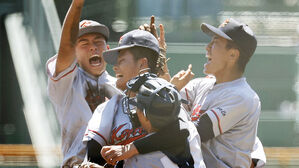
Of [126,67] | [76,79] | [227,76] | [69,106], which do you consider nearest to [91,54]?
[76,79]

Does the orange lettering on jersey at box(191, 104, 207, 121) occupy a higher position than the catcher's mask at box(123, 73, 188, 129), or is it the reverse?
the catcher's mask at box(123, 73, 188, 129)

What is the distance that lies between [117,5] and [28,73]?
121 centimetres

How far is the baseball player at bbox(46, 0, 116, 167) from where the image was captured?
2.53 m

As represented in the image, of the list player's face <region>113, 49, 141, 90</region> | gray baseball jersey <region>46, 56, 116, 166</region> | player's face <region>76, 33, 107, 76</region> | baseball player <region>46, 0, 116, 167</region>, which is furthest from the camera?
player's face <region>76, 33, 107, 76</region>

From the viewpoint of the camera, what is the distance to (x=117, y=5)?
6.33 meters

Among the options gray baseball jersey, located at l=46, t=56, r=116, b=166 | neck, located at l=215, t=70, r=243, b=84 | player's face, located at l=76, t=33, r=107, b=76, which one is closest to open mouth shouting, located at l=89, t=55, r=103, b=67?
player's face, located at l=76, t=33, r=107, b=76

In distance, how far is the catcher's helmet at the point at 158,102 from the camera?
212 cm

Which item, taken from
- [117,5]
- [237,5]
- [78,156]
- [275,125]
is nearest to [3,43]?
[117,5]

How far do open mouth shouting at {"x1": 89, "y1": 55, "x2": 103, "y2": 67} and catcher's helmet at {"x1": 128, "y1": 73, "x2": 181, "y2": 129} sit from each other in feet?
2.44

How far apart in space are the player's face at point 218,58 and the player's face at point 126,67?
17.5 inches

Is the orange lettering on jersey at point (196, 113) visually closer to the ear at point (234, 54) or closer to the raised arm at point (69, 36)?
the ear at point (234, 54)

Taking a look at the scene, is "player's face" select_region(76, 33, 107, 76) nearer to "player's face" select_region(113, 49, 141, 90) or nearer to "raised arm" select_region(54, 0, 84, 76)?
"raised arm" select_region(54, 0, 84, 76)

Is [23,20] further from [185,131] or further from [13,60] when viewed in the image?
[185,131]

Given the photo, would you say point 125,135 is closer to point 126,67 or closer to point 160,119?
point 160,119
